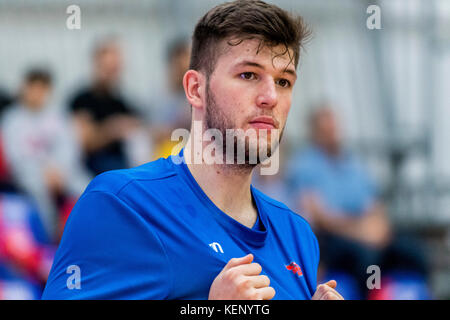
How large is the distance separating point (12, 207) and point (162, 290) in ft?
10.9

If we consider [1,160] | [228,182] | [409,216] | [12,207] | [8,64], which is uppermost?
[8,64]

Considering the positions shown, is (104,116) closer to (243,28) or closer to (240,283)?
(243,28)

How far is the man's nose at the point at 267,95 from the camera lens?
2254 mm

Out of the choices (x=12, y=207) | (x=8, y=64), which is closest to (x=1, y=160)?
(x=12, y=207)

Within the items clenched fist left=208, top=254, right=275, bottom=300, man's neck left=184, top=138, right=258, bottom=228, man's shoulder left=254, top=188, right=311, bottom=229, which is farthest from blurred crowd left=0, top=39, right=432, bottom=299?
clenched fist left=208, top=254, right=275, bottom=300

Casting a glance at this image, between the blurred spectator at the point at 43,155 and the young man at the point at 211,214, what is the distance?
297 centimetres

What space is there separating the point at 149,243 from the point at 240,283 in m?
0.31

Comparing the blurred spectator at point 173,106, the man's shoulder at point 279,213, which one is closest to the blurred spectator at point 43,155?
the blurred spectator at point 173,106

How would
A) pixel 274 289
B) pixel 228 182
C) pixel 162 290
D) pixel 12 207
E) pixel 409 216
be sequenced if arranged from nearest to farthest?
pixel 162 290, pixel 274 289, pixel 228 182, pixel 12 207, pixel 409 216

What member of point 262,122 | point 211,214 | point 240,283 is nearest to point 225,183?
point 211,214

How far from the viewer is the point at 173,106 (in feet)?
17.4

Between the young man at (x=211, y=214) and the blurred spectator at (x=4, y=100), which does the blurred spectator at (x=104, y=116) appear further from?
the young man at (x=211, y=214)

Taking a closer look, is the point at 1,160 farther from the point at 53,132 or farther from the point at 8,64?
the point at 8,64

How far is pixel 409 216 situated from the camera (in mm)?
6645
